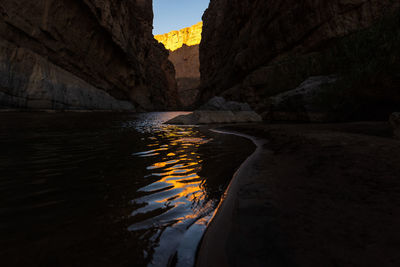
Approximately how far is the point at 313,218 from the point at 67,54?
85.9ft

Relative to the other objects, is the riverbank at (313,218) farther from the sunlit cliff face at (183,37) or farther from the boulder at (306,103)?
the sunlit cliff face at (183,37)

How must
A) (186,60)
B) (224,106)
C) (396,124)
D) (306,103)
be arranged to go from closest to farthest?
(396,124), (306,103), (224,106), (186,60)

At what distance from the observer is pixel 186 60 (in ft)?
436

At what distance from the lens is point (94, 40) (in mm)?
24688

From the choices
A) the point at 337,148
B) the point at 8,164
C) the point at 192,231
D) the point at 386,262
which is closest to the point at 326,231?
Answer: the point at 386,262

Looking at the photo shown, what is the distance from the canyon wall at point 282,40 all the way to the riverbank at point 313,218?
5028mm

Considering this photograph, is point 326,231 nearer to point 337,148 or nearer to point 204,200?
point 204,200

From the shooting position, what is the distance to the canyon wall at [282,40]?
12.3 meters

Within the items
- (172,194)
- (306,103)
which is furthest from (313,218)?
(306,103)

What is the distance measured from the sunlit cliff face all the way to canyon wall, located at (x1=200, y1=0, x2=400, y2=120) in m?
119

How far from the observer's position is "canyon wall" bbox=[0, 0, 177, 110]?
A: 14.6 metres

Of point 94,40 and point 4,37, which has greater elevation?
point 94,40

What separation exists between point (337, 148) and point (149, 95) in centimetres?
4144

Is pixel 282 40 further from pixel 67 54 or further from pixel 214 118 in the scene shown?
pixel 67 54
